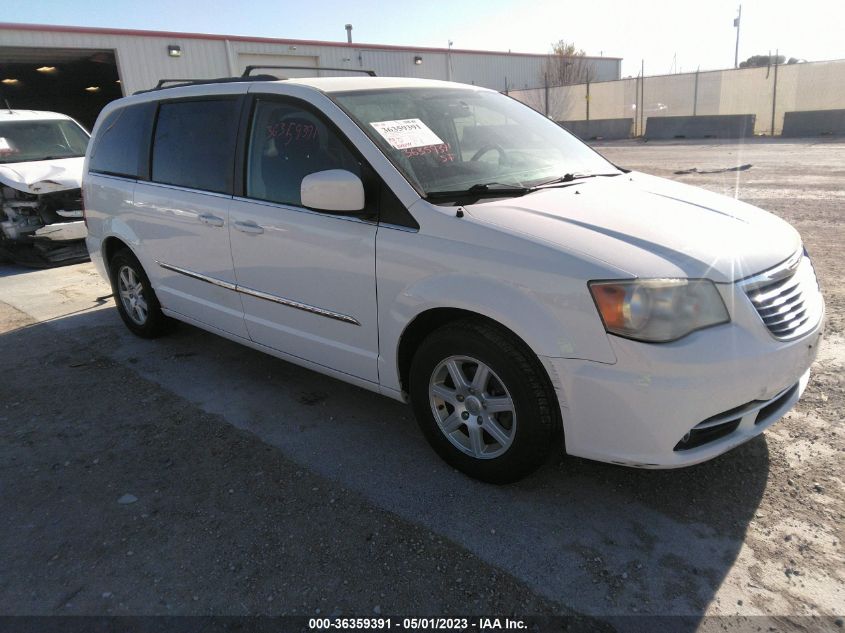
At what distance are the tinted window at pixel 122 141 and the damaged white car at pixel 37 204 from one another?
327 centimetres

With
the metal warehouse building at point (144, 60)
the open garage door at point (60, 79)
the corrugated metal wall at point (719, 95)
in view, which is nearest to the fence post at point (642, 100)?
the corrugated metal wall at point (719, 95)

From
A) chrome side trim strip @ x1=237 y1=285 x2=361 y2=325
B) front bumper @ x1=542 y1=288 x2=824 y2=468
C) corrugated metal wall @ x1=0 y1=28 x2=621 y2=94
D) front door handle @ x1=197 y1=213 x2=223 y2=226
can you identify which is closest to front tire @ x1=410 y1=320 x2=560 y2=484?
front bumper @ x1=542 y1=288 x2=824 y2=468

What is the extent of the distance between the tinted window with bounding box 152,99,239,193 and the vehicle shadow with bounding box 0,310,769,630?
55.0 inches

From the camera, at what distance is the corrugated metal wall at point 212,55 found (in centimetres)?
1917

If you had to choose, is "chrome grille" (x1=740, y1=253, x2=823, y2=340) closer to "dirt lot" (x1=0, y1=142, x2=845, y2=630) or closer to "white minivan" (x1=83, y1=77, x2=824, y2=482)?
"white minivan" (x1=83, y1=77, x2=824, y2=482)

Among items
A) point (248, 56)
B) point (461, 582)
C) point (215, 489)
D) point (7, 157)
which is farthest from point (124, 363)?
point (248, 56)

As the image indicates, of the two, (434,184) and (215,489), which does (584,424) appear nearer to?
(434,184)

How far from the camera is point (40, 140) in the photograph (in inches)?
361

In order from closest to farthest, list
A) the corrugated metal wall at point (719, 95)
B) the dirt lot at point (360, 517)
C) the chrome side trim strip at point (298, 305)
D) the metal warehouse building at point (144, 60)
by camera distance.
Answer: the dirt lot at point (360, 517), the chrome side trim strip at point (298, 305), the metal warehouse building at point (144, 60), the corrugated metal wall at point (719, 95)

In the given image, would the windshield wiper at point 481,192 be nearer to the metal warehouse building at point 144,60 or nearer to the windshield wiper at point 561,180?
the windshield wiper at point 561,180

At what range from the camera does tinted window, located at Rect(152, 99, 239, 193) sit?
380 centimetres

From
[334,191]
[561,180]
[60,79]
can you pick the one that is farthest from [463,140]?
[60,79]

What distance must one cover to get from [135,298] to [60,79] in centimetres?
2647

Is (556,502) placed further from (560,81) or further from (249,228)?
(560,81)
